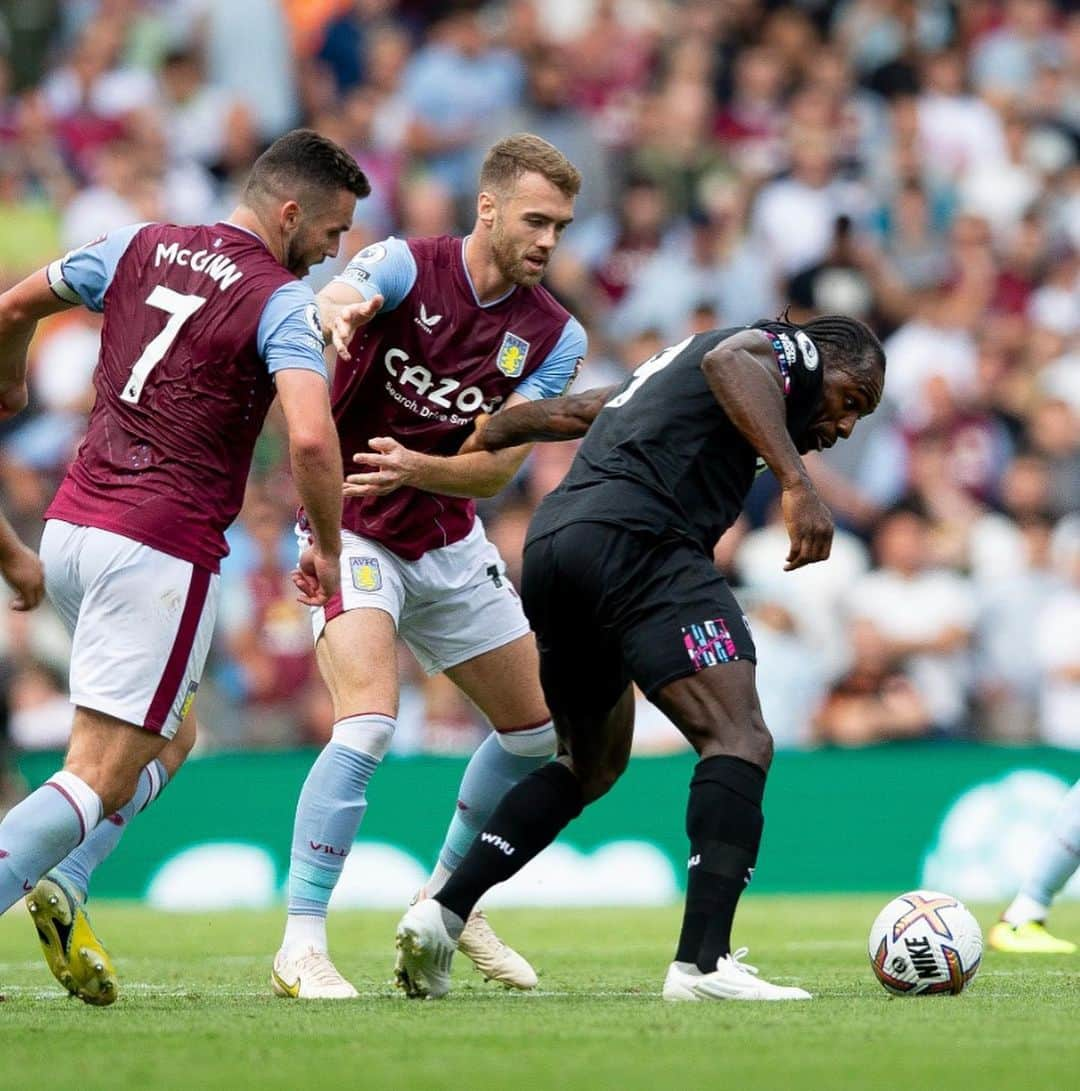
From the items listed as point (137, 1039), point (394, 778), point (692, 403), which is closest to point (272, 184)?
point (692, 403)

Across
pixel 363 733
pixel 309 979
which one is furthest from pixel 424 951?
pixel 363 733

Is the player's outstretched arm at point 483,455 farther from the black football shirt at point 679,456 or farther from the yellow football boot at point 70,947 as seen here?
the yellow football boot at point 70,947

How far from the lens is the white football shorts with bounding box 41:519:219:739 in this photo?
645 cm

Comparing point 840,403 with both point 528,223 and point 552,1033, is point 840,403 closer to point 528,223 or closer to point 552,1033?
point 528,223

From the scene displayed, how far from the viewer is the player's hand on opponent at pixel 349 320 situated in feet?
22.9

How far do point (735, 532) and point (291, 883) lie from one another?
25.3 ft

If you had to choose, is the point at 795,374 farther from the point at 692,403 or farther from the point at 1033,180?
the point at 1033,180

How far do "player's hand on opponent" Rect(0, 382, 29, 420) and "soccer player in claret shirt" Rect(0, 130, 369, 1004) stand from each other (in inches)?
4.2

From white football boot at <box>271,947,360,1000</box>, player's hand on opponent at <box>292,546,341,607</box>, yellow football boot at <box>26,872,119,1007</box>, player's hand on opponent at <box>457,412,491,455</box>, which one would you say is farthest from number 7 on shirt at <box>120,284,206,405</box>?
white football boot at <box>271,947,360,1000</box>

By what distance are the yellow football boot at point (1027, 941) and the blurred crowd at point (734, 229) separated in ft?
15.2

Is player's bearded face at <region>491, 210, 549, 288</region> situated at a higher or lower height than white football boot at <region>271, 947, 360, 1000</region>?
higher

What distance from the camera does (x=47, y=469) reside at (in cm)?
1488

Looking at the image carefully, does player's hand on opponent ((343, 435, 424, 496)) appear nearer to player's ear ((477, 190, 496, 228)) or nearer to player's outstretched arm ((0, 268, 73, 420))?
player's ear ((477, 190, 496, 228))

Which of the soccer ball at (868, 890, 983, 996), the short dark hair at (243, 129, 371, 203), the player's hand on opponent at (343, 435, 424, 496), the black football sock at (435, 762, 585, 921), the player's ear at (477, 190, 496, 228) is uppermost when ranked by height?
the player's ear at (477, 190, 496, 228)
